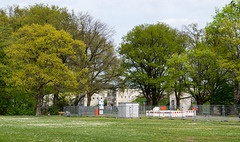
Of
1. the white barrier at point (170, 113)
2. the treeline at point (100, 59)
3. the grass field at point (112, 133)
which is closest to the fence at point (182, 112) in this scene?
the white barrier at point (170, 113)

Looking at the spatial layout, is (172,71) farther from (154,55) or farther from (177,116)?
(177,116)

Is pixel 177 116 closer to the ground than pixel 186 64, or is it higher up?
closer to the ground

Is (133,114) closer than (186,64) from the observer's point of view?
Yes

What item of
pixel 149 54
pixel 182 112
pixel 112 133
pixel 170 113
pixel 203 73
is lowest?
pixel 112 133

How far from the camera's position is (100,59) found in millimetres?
58062

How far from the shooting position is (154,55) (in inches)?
2469

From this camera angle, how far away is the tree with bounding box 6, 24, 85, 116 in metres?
47.1

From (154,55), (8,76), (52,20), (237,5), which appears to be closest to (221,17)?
(237,5)

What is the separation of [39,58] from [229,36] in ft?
98.7

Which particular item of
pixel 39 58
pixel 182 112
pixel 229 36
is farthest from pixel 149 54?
pixel 39 58

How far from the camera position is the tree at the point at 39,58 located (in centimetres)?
4709

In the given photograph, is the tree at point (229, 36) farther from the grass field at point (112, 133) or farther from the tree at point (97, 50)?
the grass field at point (112, 133)

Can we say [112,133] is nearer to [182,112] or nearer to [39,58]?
[182,112]

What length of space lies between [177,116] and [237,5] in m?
23.1
